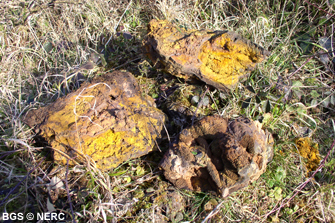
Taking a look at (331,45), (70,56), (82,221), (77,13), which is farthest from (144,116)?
(331,45)

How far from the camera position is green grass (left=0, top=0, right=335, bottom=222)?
6.52 ft

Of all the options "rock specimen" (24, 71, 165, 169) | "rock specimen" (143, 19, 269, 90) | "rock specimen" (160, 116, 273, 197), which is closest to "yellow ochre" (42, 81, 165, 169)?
"rock specimen" (24, 71, 165, 169)

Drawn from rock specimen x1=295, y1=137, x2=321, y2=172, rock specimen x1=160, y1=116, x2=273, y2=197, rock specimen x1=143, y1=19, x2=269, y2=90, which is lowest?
rock specimen x1=295, y1=137, x2=321, y2=172

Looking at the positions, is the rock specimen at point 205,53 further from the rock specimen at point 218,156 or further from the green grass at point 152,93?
the rock specimen at point 218,156

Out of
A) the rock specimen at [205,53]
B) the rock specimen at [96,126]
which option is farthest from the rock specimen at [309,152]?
the rock specimen at [96,126]

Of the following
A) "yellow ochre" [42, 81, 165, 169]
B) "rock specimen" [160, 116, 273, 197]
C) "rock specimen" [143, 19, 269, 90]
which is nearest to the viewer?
"rock specimen" [160, 116, 273, 197]

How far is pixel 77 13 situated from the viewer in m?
3.17

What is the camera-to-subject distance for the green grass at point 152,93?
6.52 ft

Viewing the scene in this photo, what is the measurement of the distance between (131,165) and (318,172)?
1891mm

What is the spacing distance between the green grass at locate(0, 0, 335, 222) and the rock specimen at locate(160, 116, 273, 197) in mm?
191

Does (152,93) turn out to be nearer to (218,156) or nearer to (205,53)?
(205,53)

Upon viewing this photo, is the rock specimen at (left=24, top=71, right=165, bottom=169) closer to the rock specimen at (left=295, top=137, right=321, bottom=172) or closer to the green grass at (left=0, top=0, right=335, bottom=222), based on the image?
the green grass at (left=0, top=0, right=335, bottom=222)

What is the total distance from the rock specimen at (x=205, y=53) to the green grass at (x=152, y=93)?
237 mm

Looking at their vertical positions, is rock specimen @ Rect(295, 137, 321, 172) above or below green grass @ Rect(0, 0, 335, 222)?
below
